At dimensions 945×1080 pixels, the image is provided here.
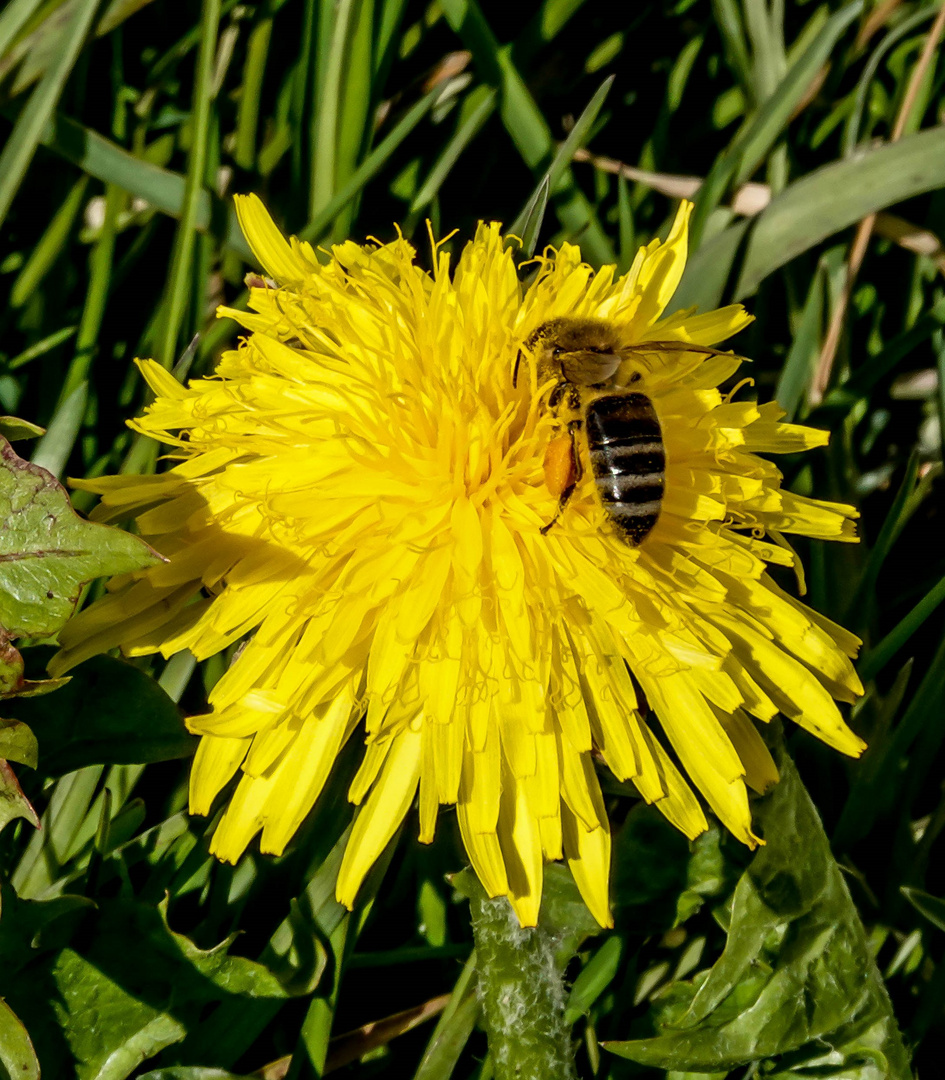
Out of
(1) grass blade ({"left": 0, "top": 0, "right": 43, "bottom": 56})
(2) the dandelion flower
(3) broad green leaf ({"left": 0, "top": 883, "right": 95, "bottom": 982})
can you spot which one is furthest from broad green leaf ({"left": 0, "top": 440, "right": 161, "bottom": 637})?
(1) grass blade ({"left": 0, "top": 0, "right": 43, "bottom": 56})

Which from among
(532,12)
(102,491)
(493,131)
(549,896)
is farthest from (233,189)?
(549,896)

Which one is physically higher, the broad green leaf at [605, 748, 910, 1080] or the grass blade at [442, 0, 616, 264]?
the grass blade at [442, 0, 616, 264]

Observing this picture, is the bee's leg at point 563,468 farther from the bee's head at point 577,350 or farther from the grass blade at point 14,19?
the grass blade at point 14,19

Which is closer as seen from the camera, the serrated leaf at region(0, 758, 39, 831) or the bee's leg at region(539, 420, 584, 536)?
the serrated leaf at region(0, 758, 39, 831)

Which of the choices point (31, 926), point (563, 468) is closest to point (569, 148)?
point (563, 468)

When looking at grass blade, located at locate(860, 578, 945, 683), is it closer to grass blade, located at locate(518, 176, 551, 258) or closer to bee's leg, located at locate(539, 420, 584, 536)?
bee's leg, located at locate(539, 420, 584, 536)

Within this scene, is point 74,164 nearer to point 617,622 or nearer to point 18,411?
point 18,411

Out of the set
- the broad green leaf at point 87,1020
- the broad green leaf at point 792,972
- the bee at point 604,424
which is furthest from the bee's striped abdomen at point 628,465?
the broad green leaf at point 87,1020
